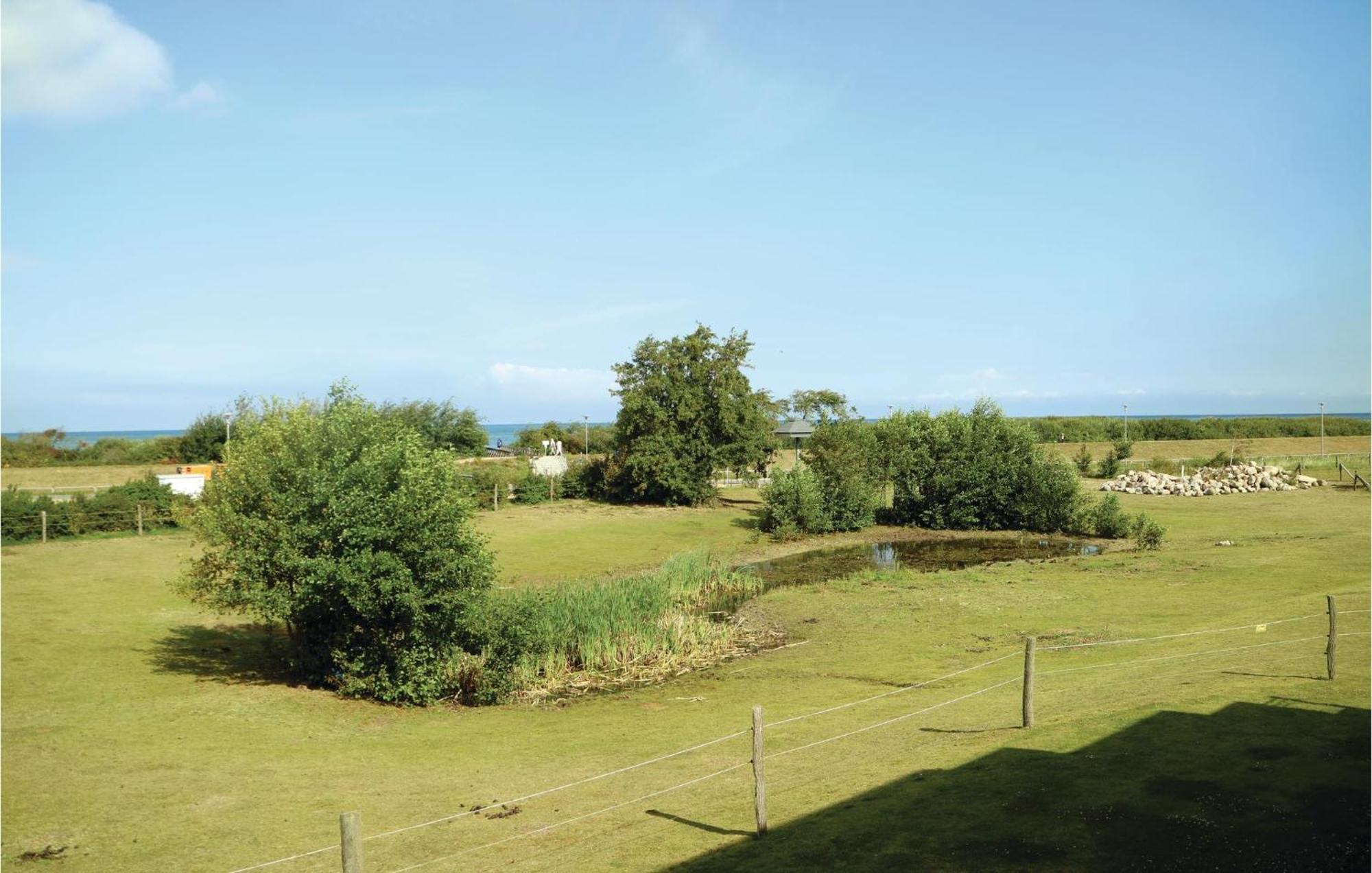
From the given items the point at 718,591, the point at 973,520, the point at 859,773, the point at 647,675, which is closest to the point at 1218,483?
the point at 973,520

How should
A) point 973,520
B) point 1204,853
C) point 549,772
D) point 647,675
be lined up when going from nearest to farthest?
point 1204,853 → point 549,772 → point 647,675 → point 973,520

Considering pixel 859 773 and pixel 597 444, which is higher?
pixel 597 444

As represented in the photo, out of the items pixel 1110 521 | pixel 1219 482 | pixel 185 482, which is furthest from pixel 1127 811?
pixel 1219 482

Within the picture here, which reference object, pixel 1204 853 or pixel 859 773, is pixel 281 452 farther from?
pixel 1204 853

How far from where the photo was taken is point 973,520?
146ft

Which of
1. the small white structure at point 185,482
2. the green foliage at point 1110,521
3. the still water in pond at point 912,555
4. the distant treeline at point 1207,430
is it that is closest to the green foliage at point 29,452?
the small white structure at point 185,482

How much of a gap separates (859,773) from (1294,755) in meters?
5.05

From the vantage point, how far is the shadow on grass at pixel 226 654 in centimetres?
1872

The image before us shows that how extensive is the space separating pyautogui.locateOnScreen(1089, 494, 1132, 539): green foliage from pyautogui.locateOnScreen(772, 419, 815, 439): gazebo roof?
1783 centimetres

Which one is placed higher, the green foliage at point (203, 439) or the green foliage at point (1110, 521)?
the green foliage at point (203, 439)

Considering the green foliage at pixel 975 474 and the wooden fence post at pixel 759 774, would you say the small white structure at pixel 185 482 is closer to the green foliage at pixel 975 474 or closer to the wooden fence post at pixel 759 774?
the green foliage at pixel 975 474

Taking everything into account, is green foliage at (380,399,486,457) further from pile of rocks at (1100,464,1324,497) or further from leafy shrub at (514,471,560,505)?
pile of rocks at (1100,464,1324,497)

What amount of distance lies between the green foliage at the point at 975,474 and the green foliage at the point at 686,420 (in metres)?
8.35

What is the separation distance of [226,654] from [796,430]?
4004 centimetres
